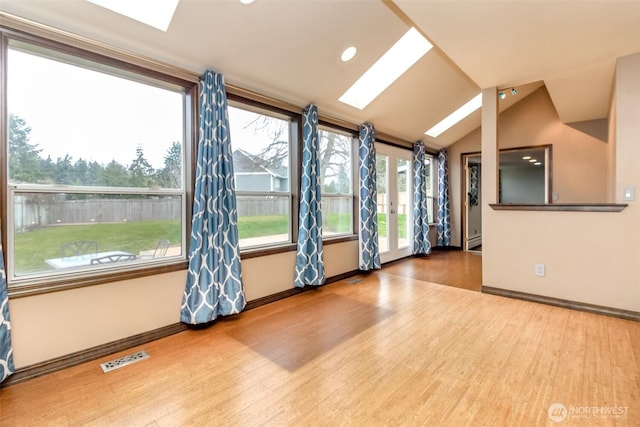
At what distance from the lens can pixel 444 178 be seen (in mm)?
6730

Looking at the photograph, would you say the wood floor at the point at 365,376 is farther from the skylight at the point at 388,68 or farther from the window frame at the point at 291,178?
the skylight at the point at 388,68

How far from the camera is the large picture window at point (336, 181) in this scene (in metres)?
4.42

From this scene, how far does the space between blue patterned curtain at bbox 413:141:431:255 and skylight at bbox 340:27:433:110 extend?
7.29 ft

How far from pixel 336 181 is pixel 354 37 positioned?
206 centimetres

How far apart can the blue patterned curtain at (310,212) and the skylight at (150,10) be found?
5.87 ft

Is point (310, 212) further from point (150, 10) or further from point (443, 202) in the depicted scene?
point (443, 202)

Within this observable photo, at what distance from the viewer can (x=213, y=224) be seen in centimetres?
284

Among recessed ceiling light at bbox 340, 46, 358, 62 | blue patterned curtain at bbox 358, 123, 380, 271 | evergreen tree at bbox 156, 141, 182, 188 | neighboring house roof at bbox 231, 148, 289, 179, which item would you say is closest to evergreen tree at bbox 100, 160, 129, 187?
evergreen tree at bbox 156, 141, 182, 188

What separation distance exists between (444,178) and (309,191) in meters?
4.12

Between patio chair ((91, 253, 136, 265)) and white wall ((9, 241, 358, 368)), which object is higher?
patio chair ((91, 253, 136, 265))

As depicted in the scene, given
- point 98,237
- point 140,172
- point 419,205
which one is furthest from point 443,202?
point 98,237

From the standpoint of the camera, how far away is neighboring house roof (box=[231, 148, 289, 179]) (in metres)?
3.33

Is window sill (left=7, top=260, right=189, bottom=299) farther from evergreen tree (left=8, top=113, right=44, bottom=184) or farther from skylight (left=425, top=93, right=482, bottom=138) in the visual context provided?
skylight (left=425, top=93, right=482, bottom=138)

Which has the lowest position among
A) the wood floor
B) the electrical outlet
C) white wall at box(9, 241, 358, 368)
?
the wood floor
